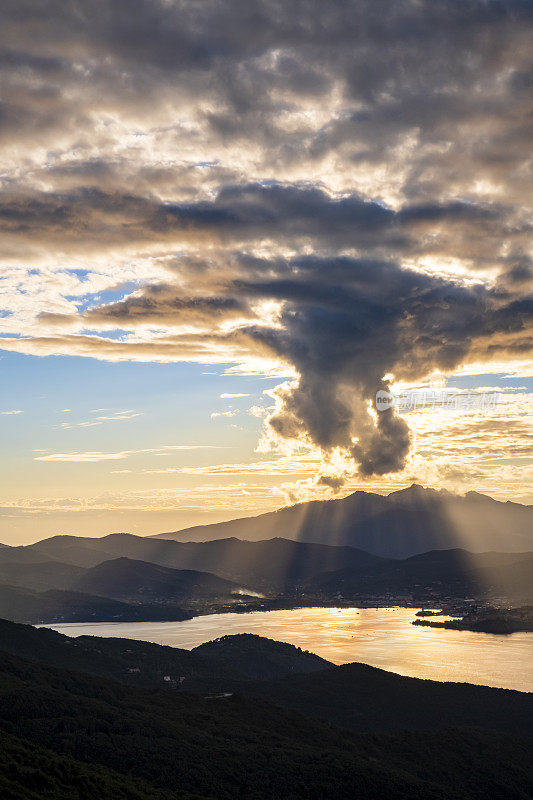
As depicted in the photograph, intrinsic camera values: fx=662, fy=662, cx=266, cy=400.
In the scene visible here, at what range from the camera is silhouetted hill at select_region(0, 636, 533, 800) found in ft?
336

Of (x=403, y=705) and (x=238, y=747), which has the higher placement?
(x=238, y=747)

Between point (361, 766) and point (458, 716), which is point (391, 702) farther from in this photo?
point (361, 766)

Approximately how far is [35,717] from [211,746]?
32716 mm

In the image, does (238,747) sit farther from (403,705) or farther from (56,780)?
(403,705)

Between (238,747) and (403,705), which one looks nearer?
(238,747)

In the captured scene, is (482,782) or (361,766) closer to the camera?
(361,766)

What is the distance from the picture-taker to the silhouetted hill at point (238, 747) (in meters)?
102

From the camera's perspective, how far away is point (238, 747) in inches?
4606

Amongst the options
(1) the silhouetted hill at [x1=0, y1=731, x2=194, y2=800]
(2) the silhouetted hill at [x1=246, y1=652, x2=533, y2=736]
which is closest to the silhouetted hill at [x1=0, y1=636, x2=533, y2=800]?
(1) the silhouetted hill at [x1=0, y1=731, x2=194, y2=800]

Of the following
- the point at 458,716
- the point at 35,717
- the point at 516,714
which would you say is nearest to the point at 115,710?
the point at 35,717

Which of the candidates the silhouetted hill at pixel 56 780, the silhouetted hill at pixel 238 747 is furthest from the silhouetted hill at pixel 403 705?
the silhouetted hill at pixel 56 780

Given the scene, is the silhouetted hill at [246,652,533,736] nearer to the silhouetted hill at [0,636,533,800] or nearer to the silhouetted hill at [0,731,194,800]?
the silhouetted hill at [0,636,533,800]

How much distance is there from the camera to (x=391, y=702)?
A: 18512 cm

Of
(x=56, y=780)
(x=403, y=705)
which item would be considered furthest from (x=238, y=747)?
(x=403, y=705)
